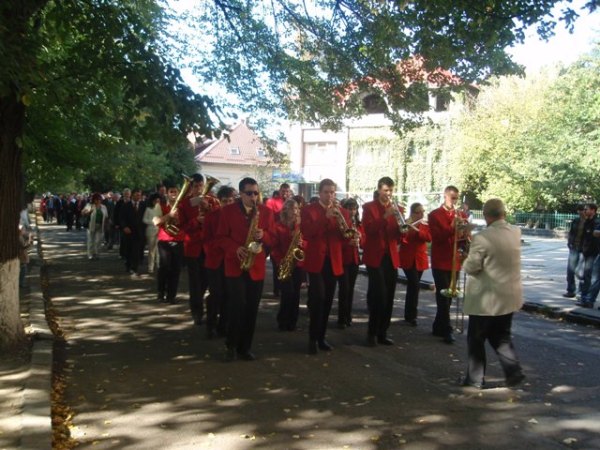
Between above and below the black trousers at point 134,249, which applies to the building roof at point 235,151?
above

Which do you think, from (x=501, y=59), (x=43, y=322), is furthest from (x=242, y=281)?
(x=501, y=59)

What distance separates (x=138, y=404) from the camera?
5.66 m

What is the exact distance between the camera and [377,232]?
8.15 metres

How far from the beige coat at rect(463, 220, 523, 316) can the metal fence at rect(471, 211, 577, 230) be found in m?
31.3

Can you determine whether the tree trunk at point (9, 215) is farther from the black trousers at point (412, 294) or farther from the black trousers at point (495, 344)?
the black trousers at point (412, 294)

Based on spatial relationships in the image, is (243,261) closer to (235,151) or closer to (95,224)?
(95,224)

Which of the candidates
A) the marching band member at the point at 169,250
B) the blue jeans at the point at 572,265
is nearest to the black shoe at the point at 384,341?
the marching band member at the point at 169,250

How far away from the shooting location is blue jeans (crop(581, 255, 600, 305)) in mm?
11172

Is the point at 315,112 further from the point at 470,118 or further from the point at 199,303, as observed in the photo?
the point at 470,118

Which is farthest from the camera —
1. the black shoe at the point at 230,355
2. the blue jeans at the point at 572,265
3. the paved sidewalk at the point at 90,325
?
the blue jeans at the point at 572,265

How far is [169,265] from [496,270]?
6.11 m

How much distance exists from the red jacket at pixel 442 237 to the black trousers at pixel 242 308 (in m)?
2.65

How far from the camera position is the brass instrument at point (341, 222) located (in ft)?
24.6

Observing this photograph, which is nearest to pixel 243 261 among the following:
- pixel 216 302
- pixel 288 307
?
pixel 216 302
